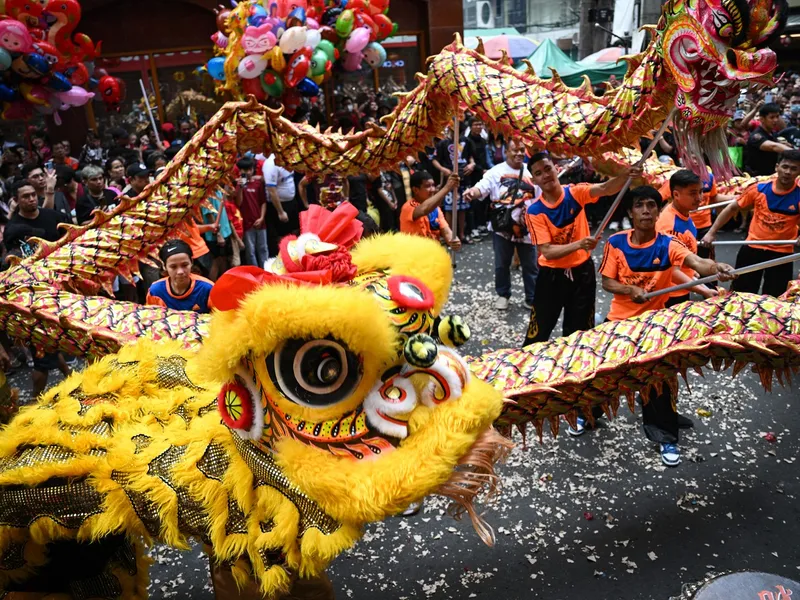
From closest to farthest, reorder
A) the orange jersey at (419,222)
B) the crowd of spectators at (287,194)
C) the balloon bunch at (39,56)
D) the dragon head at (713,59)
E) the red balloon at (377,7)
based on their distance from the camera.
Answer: the dragon head at (713,59), the crowd of spectators at (287,194), the orange jersey at (419,222), the balloon bunch at (39,56), the red balloon at (377,7)

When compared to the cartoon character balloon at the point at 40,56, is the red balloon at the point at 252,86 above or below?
below

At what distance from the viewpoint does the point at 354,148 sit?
3.06m

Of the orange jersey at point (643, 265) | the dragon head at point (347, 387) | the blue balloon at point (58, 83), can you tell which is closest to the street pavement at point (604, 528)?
the orange jersey at point (643, 265)

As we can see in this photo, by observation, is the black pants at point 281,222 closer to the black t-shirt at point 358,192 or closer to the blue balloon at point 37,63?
the black t-shirt at point 358,192

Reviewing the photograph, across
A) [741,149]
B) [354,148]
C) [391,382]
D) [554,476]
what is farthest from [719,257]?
[391,382]

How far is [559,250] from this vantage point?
145 inches

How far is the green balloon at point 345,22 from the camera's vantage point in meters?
8.11

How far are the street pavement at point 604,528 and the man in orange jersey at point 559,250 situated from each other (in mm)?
734

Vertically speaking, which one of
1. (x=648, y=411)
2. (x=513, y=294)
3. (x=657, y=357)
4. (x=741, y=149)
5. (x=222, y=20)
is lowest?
(x=513, y=294)

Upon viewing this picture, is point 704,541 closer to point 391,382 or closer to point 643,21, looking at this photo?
point 391,382

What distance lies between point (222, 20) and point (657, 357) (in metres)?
Answer: 7.69

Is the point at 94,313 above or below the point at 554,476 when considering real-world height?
above

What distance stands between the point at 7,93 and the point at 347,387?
7.31m

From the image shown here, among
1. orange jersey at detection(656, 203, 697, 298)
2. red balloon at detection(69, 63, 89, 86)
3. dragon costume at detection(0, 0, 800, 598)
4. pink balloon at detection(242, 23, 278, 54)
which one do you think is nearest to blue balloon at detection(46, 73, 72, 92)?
red balloon at detection(69, 63, 89, 86)
